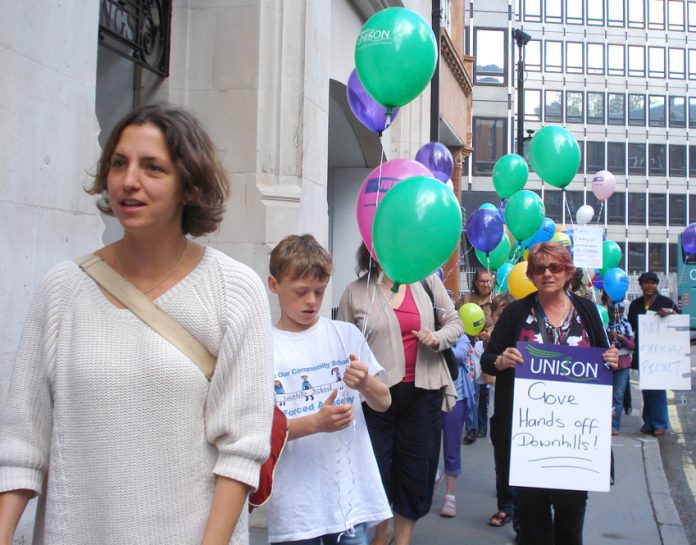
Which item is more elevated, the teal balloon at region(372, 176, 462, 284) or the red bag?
the teal balloon at region(372, 176, 462, 284)

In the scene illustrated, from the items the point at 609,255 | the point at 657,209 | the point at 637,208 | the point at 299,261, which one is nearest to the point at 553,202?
the point at 637,208

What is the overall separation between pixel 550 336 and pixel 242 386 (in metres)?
2.88

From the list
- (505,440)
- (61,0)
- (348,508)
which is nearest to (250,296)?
(348,508)

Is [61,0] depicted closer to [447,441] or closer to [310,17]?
[310,17]

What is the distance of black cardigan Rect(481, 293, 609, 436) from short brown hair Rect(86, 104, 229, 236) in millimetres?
2809

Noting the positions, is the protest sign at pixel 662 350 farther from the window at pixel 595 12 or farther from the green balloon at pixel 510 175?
the window at pixel 595 12

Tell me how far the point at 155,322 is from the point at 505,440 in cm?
323

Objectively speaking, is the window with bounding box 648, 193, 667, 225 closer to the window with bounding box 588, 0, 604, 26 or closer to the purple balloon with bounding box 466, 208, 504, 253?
the window with bounding box 588, 0, 604, 26

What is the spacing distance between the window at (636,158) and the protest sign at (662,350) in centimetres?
5110

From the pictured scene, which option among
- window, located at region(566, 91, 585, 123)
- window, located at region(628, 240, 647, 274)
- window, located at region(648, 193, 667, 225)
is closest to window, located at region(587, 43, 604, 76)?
window, located at region(566, 91, 585, 123)

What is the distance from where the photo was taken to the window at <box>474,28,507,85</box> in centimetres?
4231

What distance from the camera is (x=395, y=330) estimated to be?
4.84 meters

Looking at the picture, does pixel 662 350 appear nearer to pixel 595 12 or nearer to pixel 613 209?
pixel 613 209

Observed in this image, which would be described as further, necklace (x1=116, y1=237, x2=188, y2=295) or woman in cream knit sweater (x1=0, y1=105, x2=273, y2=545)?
necklace (x1=116, y1=237, x2=188, y2=295)
